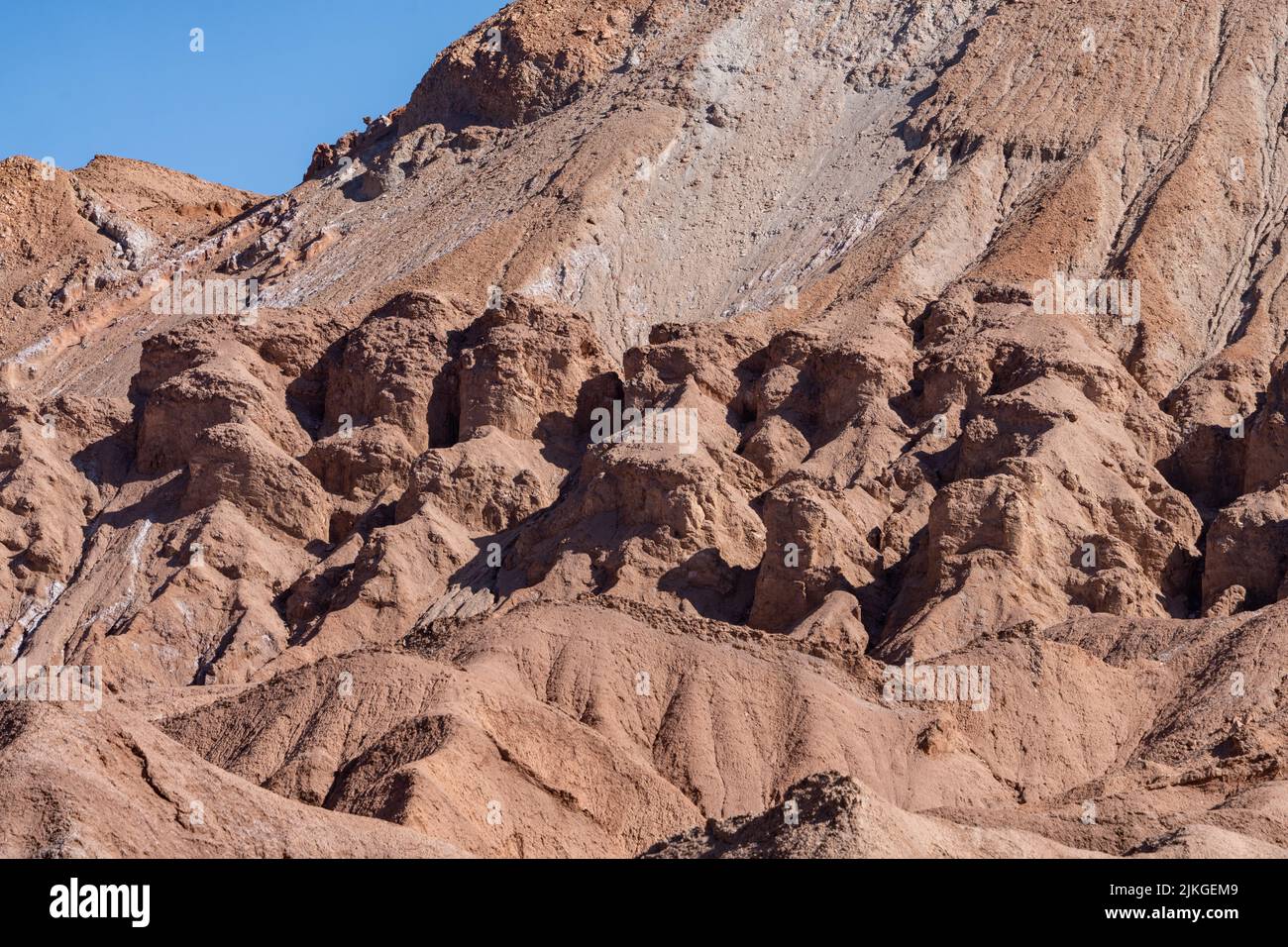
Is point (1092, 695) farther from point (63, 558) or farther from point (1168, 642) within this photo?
point (63, 558)

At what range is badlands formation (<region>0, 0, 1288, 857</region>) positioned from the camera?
39156 mm

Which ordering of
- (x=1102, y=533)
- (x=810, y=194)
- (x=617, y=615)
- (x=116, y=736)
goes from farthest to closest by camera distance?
(x=810, y=194) < (x=1102, y=533) < (x=617, y=615) < (x=116, y=736)

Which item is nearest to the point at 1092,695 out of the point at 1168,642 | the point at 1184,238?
the point at 1168,642

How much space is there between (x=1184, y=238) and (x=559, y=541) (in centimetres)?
2190

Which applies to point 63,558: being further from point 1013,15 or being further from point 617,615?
point 1013,15

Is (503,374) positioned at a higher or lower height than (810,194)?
lower

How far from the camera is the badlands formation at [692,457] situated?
39.2 meters

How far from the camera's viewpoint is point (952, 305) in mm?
64875

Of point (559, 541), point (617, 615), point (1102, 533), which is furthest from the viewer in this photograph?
point (559, 541)

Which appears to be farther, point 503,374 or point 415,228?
point 415,228

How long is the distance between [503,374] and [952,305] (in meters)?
11.6

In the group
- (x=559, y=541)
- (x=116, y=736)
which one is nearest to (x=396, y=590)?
(x=559, y=541)

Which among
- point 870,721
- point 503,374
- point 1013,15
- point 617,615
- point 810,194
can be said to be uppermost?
point 1013,15

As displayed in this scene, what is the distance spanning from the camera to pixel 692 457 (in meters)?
56.2
